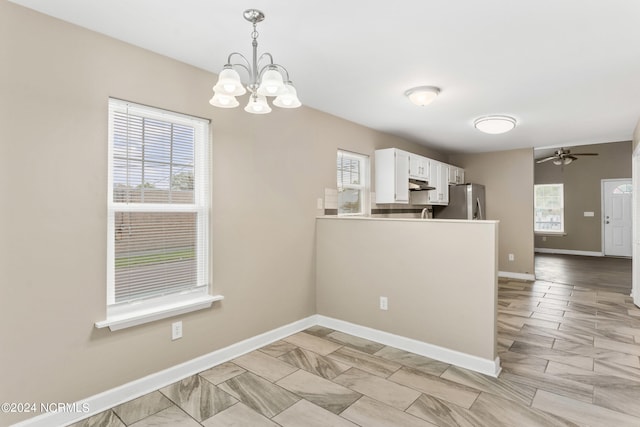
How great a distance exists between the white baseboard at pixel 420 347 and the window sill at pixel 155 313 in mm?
1362

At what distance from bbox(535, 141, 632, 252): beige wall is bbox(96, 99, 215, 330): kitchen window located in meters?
9.71

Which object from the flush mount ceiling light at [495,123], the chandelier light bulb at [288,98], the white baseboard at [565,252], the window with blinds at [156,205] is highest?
the flush mount ceiling light at [495,123]

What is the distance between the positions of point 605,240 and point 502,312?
674 cm

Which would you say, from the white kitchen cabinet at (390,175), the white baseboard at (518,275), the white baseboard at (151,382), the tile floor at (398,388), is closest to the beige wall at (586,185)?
the white baseboard at (518,275)

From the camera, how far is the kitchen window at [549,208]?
9445 millimetres

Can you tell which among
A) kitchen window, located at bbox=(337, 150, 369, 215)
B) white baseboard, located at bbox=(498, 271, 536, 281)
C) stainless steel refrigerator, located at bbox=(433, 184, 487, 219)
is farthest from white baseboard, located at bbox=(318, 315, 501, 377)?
white baseboard, located at bbox=(498, 271, 536, 281)

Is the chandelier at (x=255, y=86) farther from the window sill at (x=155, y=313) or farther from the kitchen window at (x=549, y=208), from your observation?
the kitchen window at (x=549, y=208)

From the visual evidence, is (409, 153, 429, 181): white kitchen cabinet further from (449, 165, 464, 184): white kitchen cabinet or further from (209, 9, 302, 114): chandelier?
(209, 9, 302, 114): chandelier

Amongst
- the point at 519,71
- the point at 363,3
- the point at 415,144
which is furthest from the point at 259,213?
the point at 415,144

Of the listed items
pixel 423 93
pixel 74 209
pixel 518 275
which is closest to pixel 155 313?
pixel 74 209

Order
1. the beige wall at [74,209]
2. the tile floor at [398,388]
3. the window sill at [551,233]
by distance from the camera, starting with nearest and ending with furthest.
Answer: the beige wall at [74,209] → the tile floor at [398,388] → the window sill at [551,233]

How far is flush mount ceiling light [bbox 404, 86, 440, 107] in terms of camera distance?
10.2ft

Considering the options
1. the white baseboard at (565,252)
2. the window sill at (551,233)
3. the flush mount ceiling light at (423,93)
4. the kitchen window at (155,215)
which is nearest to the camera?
the kitchen window at (155,215)

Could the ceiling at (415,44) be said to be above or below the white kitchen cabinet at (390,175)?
above
